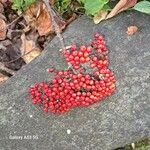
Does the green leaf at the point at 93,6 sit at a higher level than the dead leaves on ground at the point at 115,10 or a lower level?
higher

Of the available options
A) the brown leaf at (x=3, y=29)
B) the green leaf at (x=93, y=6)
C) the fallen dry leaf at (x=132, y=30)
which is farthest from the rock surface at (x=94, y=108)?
the brown leaf at (x=3, y=29)

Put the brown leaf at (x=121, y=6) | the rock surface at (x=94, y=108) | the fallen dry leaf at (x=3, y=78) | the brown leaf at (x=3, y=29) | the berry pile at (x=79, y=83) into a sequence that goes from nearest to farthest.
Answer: the berry pile at (x=79, y=83) < the rock surface at (x=94, y=108) < the brown leaf at (x=121, y=6) < the fallen dry leaf at (x=3, y=78) < the brown leaf at (x=3, y=29)

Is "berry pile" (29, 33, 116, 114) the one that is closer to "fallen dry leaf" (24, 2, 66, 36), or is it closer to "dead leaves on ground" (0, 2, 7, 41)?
"fallen dry leaf" (24, 2, 66, 36)

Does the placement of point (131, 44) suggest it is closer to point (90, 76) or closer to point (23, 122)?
point (90, 76)

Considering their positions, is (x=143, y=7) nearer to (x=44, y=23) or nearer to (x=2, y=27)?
(x=44, y=23)

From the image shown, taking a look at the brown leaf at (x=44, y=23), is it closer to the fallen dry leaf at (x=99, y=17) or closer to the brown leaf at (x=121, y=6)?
the fallen dry leaf at (x=99, y=17)

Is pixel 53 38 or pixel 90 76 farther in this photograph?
pixel 53 38

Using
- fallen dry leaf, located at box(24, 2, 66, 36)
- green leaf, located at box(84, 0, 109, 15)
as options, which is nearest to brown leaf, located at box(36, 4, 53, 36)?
fallen dry leaf, located at box(24, 2, 66, 36)

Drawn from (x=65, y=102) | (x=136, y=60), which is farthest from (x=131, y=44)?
(x=65, y=102)
